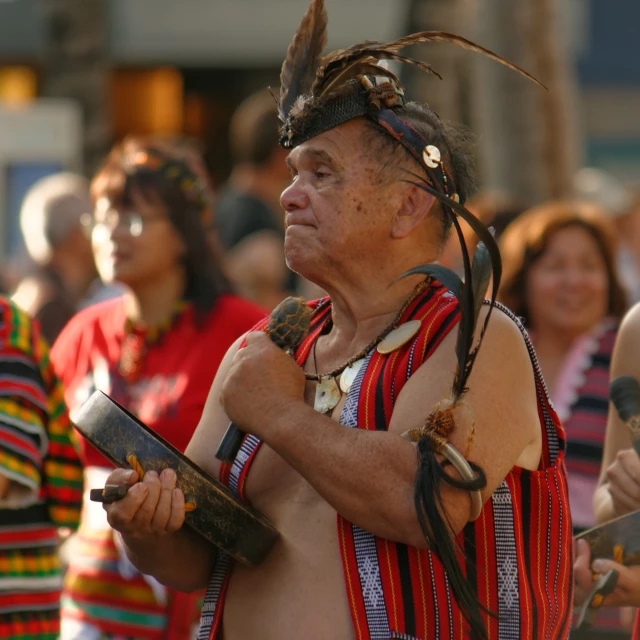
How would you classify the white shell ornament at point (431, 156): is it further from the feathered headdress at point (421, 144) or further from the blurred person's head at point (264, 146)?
the blurred person's head at point (264, 146)

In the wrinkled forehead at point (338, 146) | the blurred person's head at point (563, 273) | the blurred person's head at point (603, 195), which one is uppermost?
the blurred person's head at point (603, 195)

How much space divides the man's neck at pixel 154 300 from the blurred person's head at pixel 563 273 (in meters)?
1.35

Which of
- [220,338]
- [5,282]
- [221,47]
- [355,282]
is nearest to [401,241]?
[355,282]

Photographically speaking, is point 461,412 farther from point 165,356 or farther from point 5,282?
point 5,282

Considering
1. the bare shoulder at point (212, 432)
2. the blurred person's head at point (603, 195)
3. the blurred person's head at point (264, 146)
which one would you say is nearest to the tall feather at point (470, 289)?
the bare shoulder at point (212, 432)

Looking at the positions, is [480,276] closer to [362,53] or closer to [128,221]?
[362,53]

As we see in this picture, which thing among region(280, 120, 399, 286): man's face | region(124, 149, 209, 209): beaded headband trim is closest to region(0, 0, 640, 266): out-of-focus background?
region(124, 149, 209, 209): beaded headband trim

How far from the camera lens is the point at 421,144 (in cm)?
315

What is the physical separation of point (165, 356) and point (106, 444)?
2.27 m

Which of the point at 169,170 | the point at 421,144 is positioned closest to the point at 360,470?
the point at 421,144

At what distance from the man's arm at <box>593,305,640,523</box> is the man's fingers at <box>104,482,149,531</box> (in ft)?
4.12

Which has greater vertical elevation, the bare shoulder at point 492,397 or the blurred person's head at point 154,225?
the blurred person's head at point 154,225

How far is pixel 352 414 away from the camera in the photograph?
3033 mm

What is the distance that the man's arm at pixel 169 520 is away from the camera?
2988 millimetres
